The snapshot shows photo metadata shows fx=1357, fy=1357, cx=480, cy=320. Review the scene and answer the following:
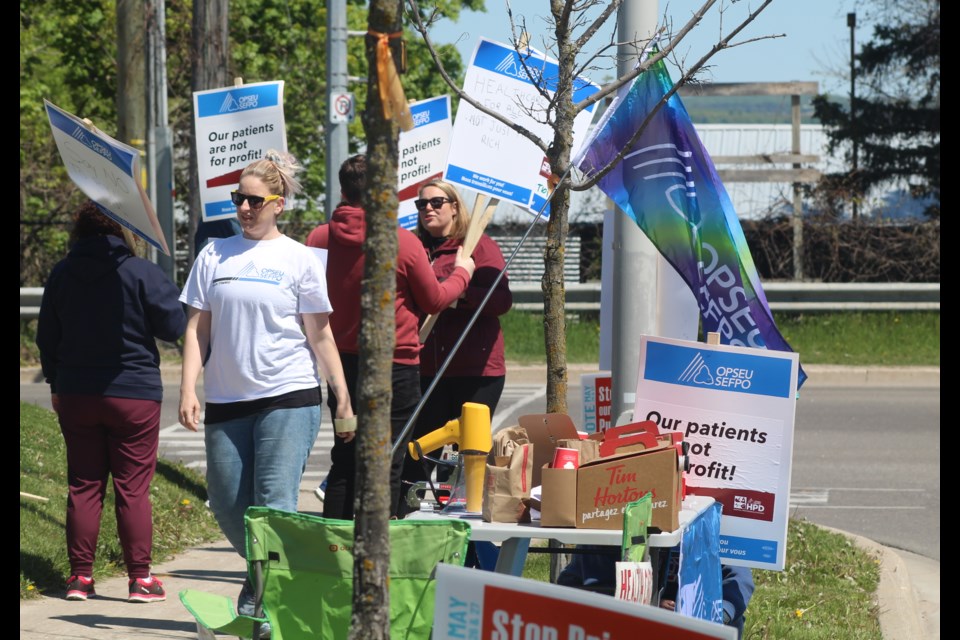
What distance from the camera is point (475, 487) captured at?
4.39 meters

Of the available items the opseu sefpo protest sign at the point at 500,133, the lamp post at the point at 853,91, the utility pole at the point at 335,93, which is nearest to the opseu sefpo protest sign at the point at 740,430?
the opseu sefpo protest sign at the point at 500,133

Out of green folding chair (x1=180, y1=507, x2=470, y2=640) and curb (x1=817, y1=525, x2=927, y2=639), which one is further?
curb (x1=817, y1=525, x2=927, y2=639)

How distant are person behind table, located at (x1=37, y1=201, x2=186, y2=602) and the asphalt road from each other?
440 centimetres

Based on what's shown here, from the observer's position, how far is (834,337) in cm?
1789

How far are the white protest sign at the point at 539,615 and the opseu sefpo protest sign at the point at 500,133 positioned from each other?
13.0 feet

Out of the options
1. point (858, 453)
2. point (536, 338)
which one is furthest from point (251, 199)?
point (536, 338)

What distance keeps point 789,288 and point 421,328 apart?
1227 centimetres

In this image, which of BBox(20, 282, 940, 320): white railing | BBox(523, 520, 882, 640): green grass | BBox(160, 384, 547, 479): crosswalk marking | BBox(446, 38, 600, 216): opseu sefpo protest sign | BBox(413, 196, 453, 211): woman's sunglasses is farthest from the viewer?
BBox(20, 282, 940, 320): white railing

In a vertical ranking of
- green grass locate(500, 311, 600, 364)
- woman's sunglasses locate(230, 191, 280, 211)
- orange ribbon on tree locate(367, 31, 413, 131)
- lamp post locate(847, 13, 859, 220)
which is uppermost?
lamp post locate(847, 13, 859, 220)

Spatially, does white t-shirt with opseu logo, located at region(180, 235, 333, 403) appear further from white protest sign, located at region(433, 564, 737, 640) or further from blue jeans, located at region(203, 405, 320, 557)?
white protest sign, located at region(433, 564, 737, 640)

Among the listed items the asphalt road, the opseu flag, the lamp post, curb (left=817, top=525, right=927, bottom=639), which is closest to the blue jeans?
the opseu flag

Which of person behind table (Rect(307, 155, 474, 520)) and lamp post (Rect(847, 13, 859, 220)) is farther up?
lamp post (Rect(847, 13, 859, 220))

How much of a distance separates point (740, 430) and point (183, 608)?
2.70 m

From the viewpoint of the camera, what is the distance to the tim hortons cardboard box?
415 centimetres
